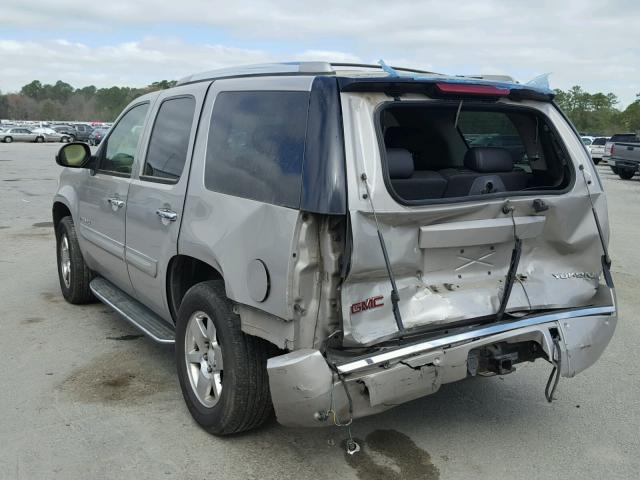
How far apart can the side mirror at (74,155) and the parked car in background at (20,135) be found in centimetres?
4956

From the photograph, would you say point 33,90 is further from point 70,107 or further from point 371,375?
point 371,375

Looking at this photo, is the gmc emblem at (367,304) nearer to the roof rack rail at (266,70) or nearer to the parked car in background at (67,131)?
the roof rack rail at (266,70)

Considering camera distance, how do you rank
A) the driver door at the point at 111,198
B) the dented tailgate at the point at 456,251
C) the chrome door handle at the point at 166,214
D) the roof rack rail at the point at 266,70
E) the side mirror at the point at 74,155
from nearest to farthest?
the dented tailgate at the point at 456,251, the roof rack rail at the point at 266,70, the chrome door handle at the point at 166,214, the driver door at the point at 111,198, the side mirror at the point at 74,155

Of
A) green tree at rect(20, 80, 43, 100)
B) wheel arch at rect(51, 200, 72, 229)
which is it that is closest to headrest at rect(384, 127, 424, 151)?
wheel arch at rect(51, 200, 72, 229)

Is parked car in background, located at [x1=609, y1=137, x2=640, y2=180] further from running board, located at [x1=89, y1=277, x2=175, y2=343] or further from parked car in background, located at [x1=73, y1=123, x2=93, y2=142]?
parked car in background, located at [x1=73, y1=123, x2=93, y2=142]

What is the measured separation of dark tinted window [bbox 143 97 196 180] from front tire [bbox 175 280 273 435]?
2.85 ft

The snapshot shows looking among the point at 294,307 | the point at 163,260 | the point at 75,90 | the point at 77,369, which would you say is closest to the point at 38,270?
the point at 77,369

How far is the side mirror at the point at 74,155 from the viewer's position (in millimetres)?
5215

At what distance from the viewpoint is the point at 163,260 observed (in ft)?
13.0

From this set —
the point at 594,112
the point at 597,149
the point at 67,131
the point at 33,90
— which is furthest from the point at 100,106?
the point at 597,149

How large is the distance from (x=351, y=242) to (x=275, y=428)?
140 centimetres

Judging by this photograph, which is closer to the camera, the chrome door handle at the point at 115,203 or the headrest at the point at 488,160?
the headrest at the point at 488,160

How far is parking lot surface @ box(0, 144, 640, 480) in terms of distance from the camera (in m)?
3.30

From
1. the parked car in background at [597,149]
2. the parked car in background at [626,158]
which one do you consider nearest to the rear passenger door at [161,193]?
the parked car in background at [626,158]
